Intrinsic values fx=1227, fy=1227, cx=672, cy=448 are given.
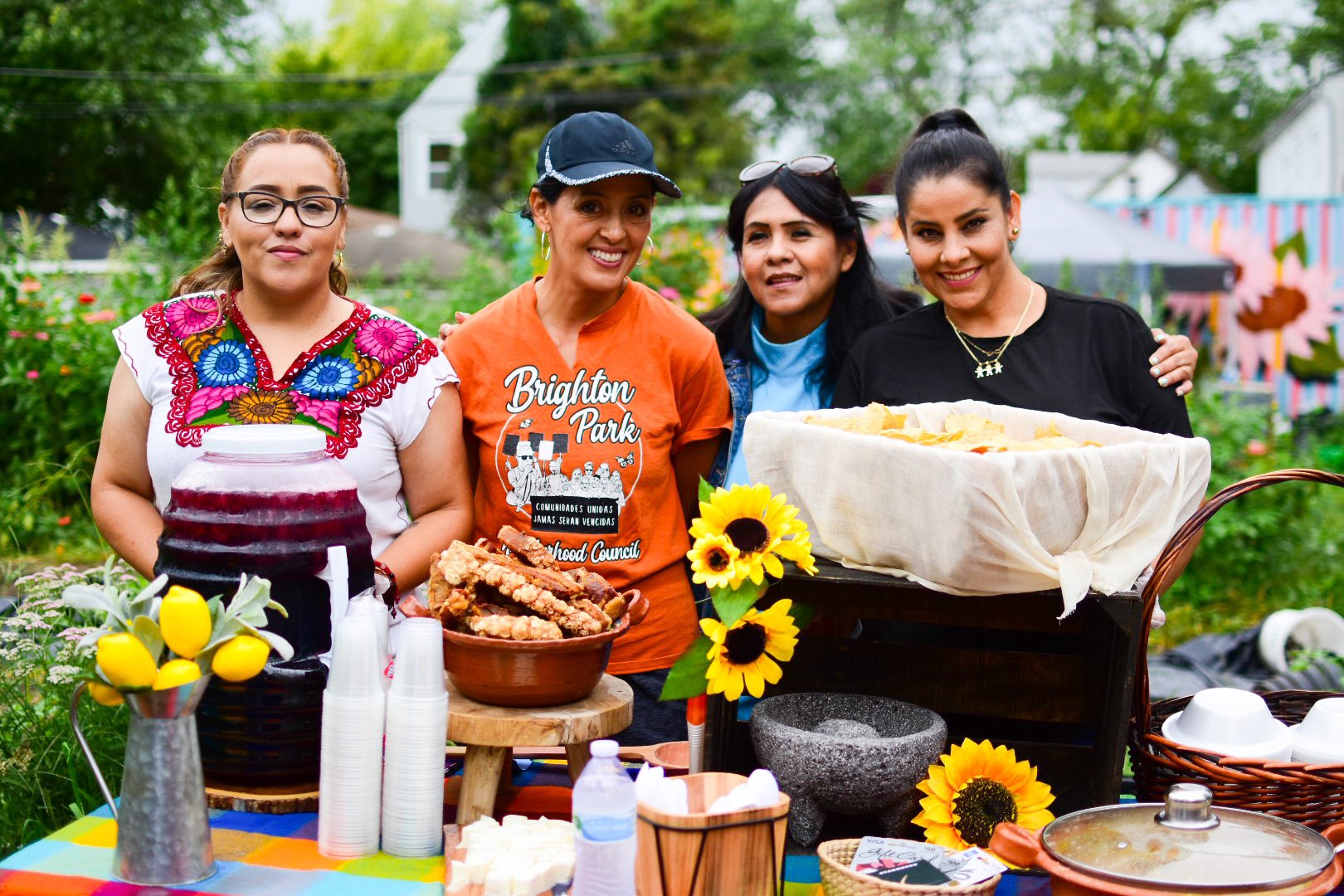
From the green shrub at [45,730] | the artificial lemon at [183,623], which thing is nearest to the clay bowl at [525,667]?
the artificial lemon at [183,623]

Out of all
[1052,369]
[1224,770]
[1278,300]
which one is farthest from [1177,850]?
[1278,300]

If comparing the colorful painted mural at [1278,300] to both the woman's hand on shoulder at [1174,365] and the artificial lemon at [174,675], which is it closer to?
the woman's hand on shoulder at [1174,365]

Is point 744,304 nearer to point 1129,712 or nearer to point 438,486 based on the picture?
point 438,486

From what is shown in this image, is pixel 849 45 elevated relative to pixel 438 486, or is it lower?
elevated

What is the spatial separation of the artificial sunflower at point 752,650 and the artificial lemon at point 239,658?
0.66 metres

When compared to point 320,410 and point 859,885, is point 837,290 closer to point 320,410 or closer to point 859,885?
point 320,410

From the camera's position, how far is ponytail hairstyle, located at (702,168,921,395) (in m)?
2.99

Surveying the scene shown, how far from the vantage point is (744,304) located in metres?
3.15

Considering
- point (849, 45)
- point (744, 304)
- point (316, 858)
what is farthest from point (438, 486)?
point (849, 45)

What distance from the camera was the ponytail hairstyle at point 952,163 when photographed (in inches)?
102

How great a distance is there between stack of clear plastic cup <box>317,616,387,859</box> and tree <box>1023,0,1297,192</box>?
131ft

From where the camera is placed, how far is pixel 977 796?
6.05ft

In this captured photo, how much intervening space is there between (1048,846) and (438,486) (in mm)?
1352

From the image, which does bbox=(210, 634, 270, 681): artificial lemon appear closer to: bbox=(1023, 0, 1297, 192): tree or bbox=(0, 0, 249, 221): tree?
bbox=(0, 0, 249, 221): tree
